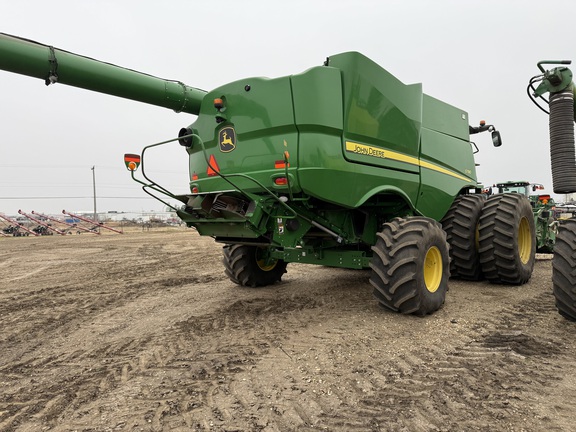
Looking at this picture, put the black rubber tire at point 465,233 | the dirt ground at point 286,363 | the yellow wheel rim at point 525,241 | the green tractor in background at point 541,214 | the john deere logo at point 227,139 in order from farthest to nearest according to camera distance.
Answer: the green tractor in background at point 541,214
the yellow wheel rim at point 525,241
the black rubber tire at point 465,233
the john deere logo at point 227,139
the dirt ground at point 286,363

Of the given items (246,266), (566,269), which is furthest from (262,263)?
(566,269)

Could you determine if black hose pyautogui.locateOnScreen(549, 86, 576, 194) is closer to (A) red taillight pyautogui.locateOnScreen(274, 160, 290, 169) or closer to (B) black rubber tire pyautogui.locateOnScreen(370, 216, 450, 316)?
(B) black rubber tire pyautogui.locateOnScreen(370, 216, 450, 316)

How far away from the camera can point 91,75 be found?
14.7ft

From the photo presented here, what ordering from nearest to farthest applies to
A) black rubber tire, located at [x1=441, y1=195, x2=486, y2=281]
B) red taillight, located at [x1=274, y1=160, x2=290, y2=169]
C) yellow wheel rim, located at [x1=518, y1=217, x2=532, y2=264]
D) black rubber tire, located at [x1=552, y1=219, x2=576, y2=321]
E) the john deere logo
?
black rubber tire, located at [x1=552, y1=219, x2=576, y2=321] < red taillight, located at [x1=274, y1=160, x2=290, y2=169] < the john deere logo < black rubber tire, located at [x1=441, y1=195, x2=486, y2=281] < yellow wheel rim, located at [x1=518, y1=217, x2=532, y2=264]

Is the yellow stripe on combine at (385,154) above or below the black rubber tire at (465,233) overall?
above

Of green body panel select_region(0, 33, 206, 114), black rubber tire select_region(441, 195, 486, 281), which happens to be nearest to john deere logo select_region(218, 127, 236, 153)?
green body panel select_region(0, 33, 206, 114)

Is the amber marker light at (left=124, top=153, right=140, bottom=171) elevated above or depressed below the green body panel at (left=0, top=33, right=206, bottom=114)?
below

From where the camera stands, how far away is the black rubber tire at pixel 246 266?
19.1 feet

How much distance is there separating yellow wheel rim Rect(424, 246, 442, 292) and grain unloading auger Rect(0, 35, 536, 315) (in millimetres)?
12

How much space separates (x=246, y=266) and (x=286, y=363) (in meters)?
2.90

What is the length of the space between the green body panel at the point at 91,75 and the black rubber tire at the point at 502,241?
15.2ft

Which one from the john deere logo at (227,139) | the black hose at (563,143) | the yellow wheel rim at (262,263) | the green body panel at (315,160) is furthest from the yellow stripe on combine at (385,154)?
the yellow wheel rim at (262,263)

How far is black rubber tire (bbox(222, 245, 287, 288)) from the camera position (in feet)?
19.1

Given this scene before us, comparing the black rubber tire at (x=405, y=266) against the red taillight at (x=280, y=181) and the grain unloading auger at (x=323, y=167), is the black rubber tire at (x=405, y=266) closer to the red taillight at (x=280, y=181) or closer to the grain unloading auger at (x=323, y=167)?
the grain unloading auger at (x=323, y=167)
